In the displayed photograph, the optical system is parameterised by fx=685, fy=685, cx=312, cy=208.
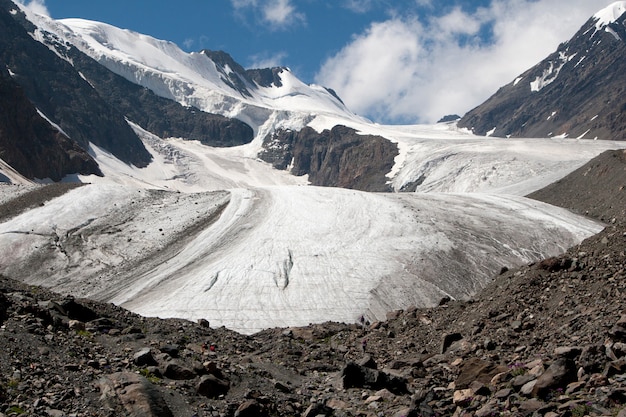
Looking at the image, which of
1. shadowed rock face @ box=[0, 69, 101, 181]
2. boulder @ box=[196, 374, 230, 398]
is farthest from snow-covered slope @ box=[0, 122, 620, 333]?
shadowed rock face @ box=[0, 69, 101, 181]

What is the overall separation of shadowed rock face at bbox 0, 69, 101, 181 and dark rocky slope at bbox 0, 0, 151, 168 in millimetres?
28703

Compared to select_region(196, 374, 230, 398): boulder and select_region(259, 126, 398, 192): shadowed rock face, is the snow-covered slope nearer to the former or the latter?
select_region(196, 374, 230, 398): boulder

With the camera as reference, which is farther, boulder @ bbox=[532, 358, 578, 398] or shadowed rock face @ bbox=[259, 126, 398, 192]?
shadowed rock face @ bbox=[259, 126, 398, 192]

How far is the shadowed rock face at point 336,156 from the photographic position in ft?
452

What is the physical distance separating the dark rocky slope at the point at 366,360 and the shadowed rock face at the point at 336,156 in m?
104

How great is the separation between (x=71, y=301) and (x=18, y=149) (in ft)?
373

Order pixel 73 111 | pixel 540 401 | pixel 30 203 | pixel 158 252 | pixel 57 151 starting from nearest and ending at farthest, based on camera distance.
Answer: pixel 540 401
pixel 158 252
pixel 30 203
pixel 57 151
pixel 73 111

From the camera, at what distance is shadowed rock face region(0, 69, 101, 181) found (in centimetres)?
11856

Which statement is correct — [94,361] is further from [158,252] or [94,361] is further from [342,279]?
[158,252]

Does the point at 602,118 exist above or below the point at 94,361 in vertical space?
above

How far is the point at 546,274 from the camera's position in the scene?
16.0 meters

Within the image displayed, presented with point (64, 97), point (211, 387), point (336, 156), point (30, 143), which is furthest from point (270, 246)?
point (64, 97)

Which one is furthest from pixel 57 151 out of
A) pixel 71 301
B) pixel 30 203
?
pixel 71 301

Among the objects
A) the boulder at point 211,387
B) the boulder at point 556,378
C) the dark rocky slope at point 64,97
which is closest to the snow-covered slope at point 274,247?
the boulder at point 211,387
